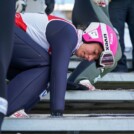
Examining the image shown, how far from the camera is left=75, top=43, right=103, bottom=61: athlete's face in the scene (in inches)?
105

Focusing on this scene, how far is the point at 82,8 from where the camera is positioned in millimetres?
3340

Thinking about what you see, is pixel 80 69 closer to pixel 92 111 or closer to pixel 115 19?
pixel 92 111

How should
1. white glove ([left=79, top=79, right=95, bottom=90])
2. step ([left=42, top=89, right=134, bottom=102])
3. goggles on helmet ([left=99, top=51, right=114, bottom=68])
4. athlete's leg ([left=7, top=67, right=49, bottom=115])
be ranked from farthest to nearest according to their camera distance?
1. white glove ([left=79, top=79, right=95, bottom=90])
2. step ([left=42, top=89, right=134, bottom=102])
3. goggles on helmet ([left=99, top=51, right=114, bottom=68])
4. athlete's leg ([left=7, top=67, right=49, bottom=115])

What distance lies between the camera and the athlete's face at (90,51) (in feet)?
8.79

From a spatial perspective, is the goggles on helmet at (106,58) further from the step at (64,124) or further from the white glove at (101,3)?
the white glove at (101,3)

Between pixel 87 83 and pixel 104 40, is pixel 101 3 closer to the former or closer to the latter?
pixel 87 83

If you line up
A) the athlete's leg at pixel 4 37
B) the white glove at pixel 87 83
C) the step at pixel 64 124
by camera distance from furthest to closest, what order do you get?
the white glove at pixel 87 83
the step at pixel 64 124
the athlete's leg at pixel 4 37

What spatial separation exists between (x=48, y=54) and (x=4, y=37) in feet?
2.36

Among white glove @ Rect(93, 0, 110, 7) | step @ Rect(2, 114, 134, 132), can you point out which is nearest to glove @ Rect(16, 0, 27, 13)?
white glove @ Rect(93, 0, 110, 7)

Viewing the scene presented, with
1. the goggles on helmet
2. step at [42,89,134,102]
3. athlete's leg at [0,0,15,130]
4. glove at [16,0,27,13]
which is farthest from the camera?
glove at [16,0,27,13]

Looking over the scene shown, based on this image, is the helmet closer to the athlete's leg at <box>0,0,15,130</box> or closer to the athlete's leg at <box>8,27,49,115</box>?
the athlete's leg at <box>8,27,49,115</box>

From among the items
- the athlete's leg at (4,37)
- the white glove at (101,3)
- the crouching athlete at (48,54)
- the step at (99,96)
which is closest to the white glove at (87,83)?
the step at (99,96)

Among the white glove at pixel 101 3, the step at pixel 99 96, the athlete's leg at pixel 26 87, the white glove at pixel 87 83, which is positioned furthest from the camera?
the white glove at pixel 101 3

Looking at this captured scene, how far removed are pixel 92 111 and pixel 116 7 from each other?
852 mm
